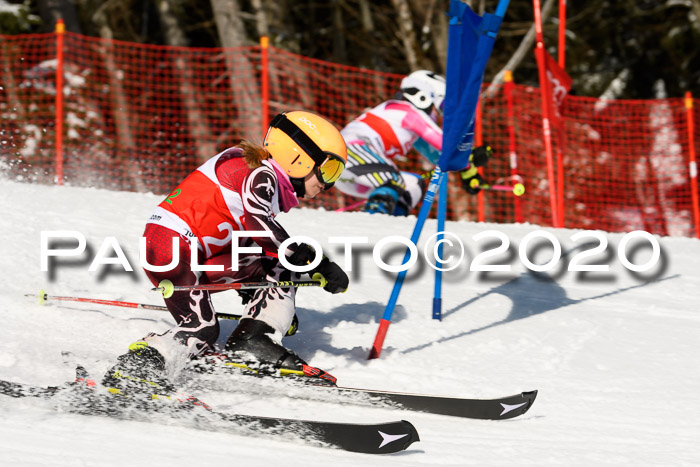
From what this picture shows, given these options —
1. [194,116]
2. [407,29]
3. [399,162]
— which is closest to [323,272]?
[399,162]

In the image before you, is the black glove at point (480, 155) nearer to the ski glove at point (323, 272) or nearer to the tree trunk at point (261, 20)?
the ski glove at point (323, 272)

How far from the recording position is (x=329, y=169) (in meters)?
4.21

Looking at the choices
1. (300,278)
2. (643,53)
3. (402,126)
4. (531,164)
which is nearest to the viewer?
(300,278)

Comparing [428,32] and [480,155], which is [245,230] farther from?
[428,32]

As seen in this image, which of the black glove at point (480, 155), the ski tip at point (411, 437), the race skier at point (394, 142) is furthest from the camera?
the race skier at point (394, 142)

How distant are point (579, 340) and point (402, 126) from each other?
278 cm

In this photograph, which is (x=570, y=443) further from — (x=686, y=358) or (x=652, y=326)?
(x=652, y=326)

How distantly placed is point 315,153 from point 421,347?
1385 millimetres

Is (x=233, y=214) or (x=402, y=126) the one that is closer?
(x=233, y=214)

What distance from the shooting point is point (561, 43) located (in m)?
9.34

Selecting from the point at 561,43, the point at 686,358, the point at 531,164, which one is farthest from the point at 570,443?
the point at 531,164

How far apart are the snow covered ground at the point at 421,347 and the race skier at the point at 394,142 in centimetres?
35

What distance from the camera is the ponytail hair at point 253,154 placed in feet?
13.2

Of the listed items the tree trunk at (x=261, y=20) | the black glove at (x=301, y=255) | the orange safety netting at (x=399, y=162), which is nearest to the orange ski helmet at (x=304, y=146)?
the black glove at (x=301, y=255)
